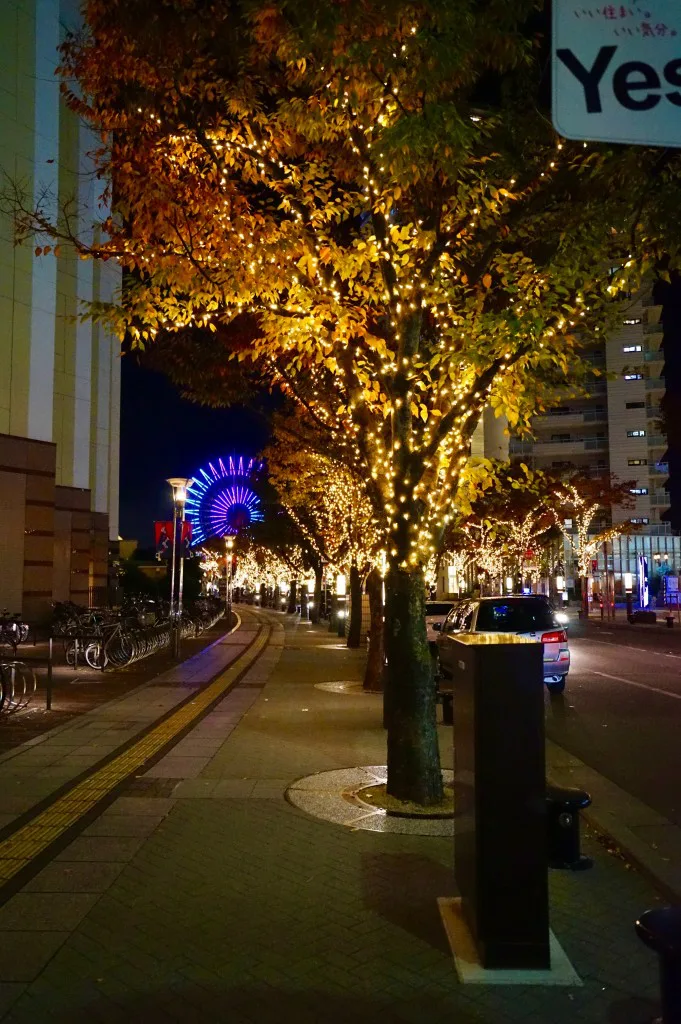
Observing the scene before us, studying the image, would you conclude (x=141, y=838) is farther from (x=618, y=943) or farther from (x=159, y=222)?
(x=159, y=222)

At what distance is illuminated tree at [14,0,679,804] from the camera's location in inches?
285

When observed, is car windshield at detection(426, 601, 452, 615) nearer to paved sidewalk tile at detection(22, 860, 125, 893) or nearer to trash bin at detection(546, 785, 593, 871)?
paved sidewalk tile at detection(22, 860, 125, 893)

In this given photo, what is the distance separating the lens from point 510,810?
4.20 m

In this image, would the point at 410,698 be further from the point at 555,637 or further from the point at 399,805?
the point at 555,637

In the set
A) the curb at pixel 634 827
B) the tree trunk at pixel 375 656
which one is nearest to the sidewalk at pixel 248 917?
the curb at pixel 634 827

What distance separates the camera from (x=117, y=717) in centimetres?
1198

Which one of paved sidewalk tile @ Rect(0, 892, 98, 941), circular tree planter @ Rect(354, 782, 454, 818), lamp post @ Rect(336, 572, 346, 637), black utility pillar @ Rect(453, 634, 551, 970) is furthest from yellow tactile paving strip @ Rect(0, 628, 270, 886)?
lamp post @ Rect(336, 572, 346, 637)

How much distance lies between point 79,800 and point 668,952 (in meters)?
5.87

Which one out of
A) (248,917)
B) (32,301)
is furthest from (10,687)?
(32,301)

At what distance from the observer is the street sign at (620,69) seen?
3117 millimetres

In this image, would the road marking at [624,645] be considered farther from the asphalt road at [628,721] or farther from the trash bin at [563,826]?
the trash bin at [563,826]

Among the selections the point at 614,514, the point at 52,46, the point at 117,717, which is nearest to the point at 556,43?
the point at 117,717

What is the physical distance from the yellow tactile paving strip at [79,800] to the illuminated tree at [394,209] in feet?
8.90

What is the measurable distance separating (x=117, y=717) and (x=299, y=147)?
7.66 meters
